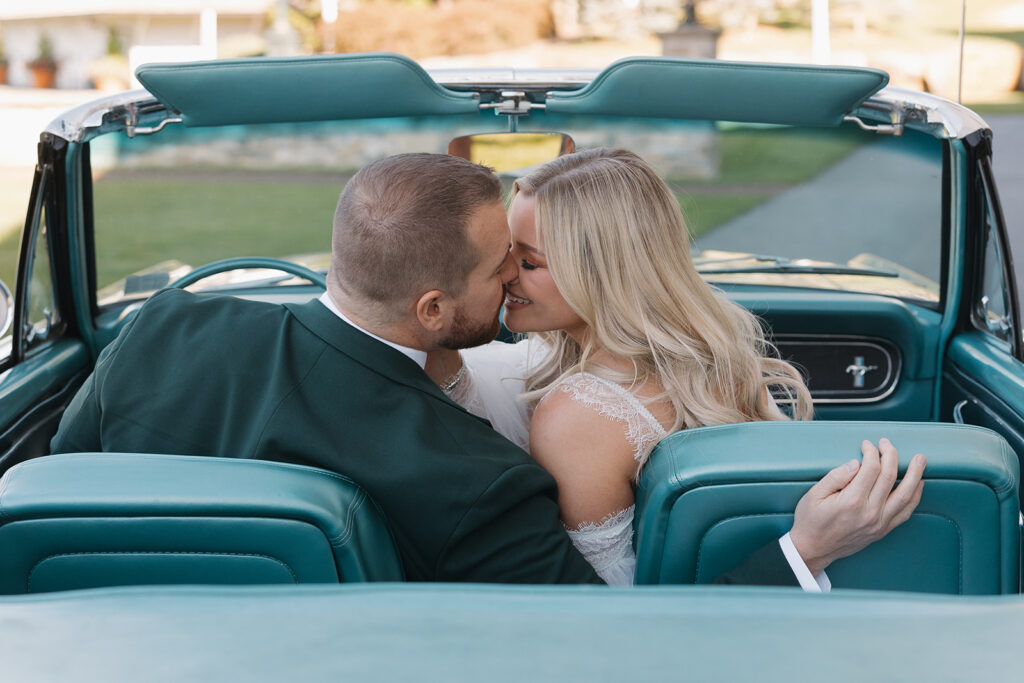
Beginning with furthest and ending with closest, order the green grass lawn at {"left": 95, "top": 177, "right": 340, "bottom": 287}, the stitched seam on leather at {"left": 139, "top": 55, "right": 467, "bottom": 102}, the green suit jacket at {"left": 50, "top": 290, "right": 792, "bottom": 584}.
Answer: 1. the green grass lawn at {"left": 95, "top": 177, "right": 340, "bottom": 287}
2. the stitched seam on leather at {"left": 139, "top": 55, "right": 467, "bottom": 102}
3. the green suit jacket at {"left": 50, "top": 290, "right": 792, "bottom": 584}

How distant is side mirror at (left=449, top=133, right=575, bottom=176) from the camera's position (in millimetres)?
2627

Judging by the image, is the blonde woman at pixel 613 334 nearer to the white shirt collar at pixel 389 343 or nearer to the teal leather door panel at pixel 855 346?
the white shirt collar at pixel 389 343

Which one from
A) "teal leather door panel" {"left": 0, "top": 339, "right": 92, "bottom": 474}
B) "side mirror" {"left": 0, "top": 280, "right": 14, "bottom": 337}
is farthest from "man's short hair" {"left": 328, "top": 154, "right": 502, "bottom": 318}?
"side mirror" {"left": 0, "top": 280, "right": 14, "bottom": 337}

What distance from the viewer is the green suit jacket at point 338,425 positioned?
1.52 m

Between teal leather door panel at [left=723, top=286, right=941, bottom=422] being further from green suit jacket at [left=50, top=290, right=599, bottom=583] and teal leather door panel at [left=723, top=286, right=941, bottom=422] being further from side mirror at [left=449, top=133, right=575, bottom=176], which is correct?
green suit jacket at [left=50, top=290, right=599, bottom=583]

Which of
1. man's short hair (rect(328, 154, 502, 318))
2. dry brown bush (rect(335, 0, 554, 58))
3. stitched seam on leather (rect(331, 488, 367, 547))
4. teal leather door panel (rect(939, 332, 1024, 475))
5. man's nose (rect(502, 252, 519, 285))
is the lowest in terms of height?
teal leather door panel (rect(939, 332, 1024, 475))

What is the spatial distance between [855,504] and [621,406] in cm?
57

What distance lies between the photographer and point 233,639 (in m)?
0.86

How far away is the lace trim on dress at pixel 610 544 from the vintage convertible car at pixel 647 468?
0.28 metres

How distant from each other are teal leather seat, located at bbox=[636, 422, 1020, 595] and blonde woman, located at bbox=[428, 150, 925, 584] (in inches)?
11.8

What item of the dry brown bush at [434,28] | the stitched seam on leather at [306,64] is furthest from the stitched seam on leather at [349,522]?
the dry brown bush at [434,28]

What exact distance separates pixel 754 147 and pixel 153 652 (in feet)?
9.75

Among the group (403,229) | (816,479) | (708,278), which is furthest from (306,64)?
(708,278)

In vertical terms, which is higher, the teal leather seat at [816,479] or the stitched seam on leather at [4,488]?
the stitched seam on leather at [4,488]
